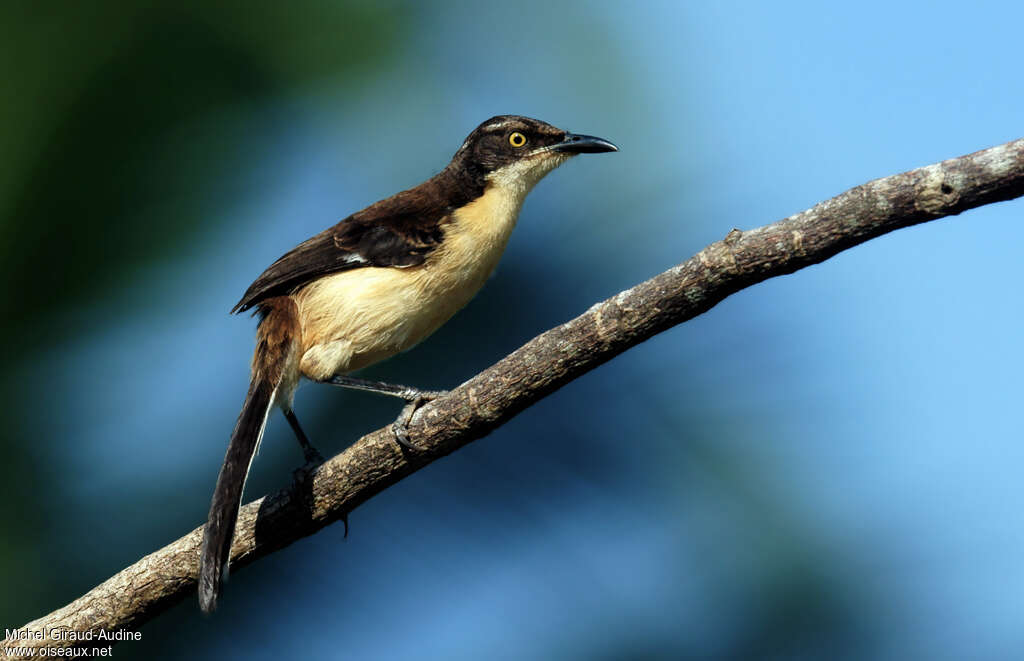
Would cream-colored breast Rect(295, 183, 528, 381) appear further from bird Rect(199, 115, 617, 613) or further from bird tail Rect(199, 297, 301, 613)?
bird tail Rect(199, 297, 301, 613)

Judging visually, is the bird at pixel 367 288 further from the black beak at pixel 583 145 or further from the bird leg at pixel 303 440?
the black beak at pixel 583 145

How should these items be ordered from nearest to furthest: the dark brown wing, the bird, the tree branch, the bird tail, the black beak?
1. the tree branch
2. the bird tail
3. the bird
4. the dark brown wing
5. the black beak

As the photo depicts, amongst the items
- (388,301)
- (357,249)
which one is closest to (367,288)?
(388,301)

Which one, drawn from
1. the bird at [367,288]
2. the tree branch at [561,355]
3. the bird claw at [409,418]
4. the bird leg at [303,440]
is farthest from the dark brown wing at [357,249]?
the tree branch at [561,355]

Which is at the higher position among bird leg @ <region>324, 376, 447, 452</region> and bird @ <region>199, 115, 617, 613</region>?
bird @ <region>199, 115, 617, 613</region>

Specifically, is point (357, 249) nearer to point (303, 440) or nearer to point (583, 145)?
point (303, 440)

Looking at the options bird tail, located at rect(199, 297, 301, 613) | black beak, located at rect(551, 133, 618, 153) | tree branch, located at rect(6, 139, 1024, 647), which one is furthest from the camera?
black beak, located at rect(551, 133, 618, 153)

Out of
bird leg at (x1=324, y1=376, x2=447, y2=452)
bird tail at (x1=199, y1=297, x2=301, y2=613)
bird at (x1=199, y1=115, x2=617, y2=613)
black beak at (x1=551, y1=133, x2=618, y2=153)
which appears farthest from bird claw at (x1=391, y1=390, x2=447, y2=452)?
black beak at (x1=551, y1=133, x2=618, y2=153)

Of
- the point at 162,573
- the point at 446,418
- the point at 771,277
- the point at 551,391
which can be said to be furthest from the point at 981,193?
the point at 162,573
